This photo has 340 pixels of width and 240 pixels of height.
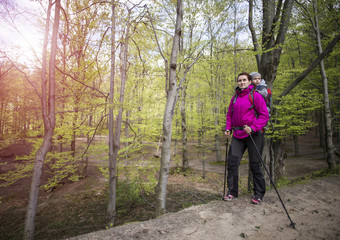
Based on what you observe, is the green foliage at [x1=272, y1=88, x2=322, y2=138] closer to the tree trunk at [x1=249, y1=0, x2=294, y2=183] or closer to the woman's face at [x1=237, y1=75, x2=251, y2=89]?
the tree trunk at [x1=249, y1=0, x2=294, y2=183]

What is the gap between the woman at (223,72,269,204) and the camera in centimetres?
268

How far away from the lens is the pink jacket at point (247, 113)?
264cm

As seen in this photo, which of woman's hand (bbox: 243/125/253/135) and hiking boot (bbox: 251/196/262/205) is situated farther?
hiking boot (bbox: 251/196/262/205)

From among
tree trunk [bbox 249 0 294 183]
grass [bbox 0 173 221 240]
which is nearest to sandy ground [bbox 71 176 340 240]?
tree trunk [bbox 249 0 294 183]

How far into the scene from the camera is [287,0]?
4.88 meters

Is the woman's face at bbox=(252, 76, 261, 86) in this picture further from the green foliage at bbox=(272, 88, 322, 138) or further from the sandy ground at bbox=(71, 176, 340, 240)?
the green foliage at bbox=(272, 88, 322, 138)

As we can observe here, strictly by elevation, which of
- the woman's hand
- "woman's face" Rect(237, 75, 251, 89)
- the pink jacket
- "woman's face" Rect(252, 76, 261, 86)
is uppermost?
"woman's face" Rect(252, 76, 261, 86)

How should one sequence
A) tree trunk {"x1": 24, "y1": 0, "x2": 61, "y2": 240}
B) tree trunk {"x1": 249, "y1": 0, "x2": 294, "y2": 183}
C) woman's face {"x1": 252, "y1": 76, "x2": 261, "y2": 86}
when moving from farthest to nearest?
tree trunk {"x1": 249, "y1": 0, "x2": 294, "y2": 183} < tree trunk {"x1": 24, "y1": 0, "x2": 61, "y2": 240} < woman's face {"x1": 252, "y1": 76, "x2": 261, "y2": 86}

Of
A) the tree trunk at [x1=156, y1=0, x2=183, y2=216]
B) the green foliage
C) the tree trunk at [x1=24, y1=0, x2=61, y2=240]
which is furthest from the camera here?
the green foliage

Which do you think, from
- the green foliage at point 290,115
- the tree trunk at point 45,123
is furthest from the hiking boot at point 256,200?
the tree trunk at point 45,123

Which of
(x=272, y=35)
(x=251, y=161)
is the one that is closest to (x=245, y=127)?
(x=251, y=161)

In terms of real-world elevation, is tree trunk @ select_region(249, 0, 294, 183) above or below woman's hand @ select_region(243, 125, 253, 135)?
above

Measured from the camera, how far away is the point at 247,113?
108 inches

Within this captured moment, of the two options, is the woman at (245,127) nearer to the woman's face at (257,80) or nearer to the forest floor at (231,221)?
the forest floor at (231,221)
